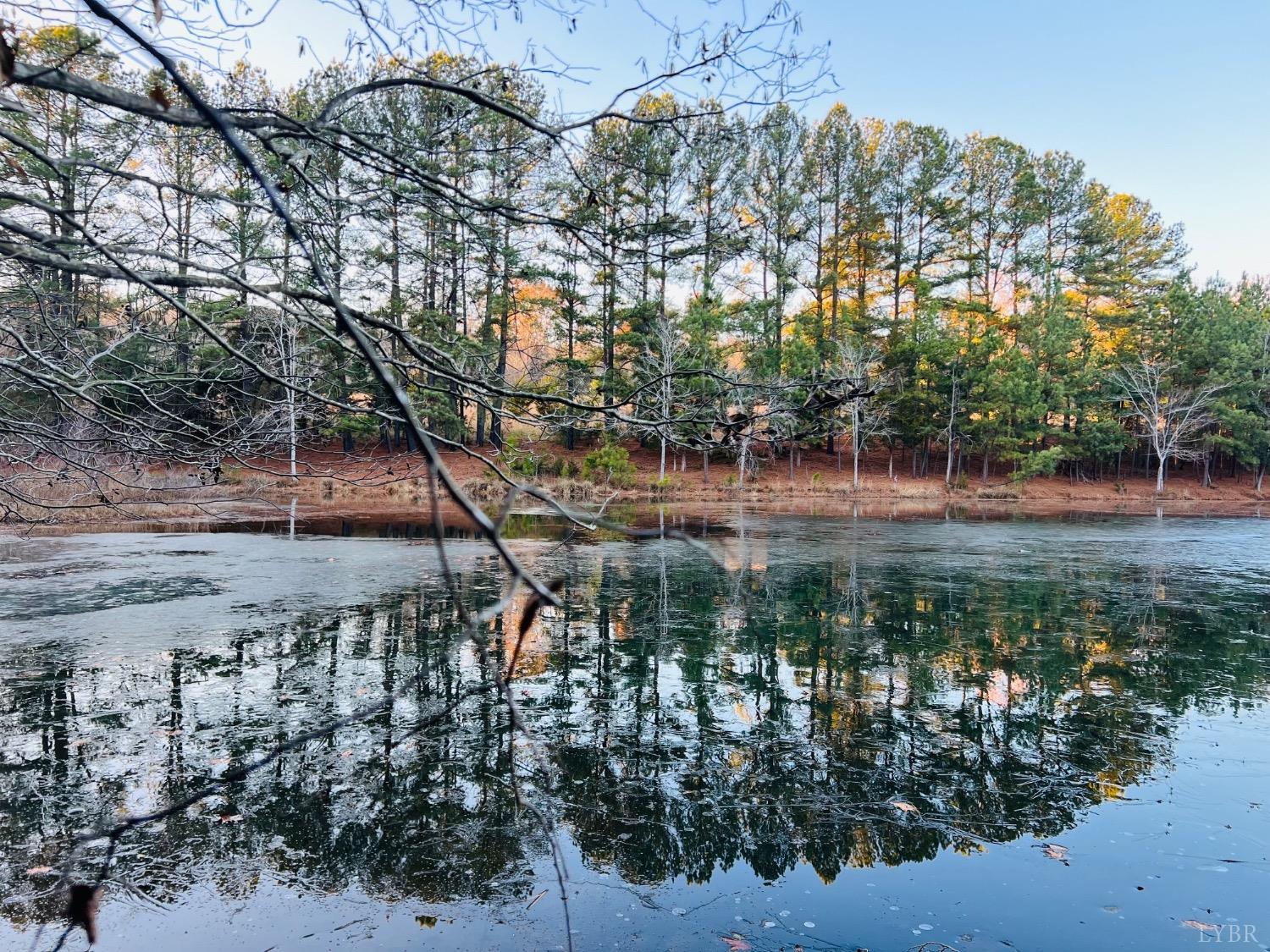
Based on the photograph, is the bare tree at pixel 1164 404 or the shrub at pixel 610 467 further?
the bare tree at pixel 1164 404

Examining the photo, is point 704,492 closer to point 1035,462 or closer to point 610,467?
point 610,467

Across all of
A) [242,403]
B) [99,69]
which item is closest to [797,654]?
[242,403]

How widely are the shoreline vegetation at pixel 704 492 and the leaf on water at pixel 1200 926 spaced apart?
15415 mm

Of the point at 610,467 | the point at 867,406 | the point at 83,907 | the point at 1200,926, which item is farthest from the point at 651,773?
the point at 867,406

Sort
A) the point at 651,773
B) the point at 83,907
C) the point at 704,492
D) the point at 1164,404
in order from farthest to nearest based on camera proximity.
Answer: the point at 1164,404 → the point at 704,492 → the point at 651,773 → the point at 83,907

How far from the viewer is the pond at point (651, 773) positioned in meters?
3.68

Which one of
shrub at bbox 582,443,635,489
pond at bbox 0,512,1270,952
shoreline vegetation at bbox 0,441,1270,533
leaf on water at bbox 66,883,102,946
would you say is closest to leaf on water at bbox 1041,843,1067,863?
pond at bbox 0,512,1270,952

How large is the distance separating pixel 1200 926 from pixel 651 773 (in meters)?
2.81

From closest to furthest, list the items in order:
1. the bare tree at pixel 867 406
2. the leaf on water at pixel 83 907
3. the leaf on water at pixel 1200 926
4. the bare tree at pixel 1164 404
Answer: the leaf on water at pixel 83 907
the leaf on water at pixel 1200 926
the bare tree at pixel 867 406
the bare tree at pixel 1164 404

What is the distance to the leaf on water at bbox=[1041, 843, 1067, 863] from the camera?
13.8 ft

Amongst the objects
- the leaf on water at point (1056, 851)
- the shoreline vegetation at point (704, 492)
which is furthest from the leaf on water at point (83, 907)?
the shoreline vegetation at point (704, 492)

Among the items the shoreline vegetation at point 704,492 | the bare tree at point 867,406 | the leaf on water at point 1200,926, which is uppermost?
the bare tree at point 867,406

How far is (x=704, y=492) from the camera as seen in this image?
3084 centimetres

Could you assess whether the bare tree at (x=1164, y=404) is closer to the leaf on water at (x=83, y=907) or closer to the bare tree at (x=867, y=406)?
the bare tree at (x=867, y=406)
